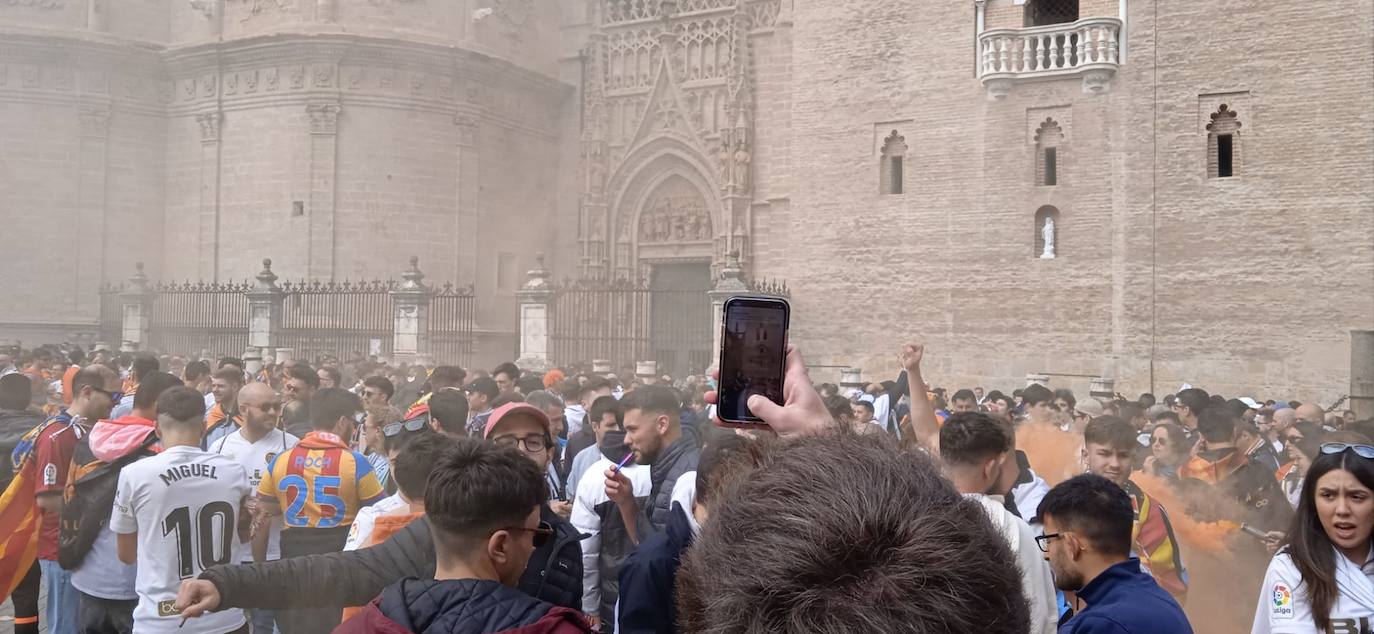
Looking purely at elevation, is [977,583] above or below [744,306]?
below

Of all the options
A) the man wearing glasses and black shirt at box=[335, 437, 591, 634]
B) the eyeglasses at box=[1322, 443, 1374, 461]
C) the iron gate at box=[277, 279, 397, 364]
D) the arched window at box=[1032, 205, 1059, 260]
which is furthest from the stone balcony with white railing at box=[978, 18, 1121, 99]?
the man wearing glasses and black shirt at box=[335, 437, 591, 634]

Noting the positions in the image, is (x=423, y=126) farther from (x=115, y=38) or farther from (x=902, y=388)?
(x=902, y=388)

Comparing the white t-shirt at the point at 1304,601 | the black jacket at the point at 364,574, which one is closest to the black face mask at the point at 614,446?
the black jacket at the point at 364,574

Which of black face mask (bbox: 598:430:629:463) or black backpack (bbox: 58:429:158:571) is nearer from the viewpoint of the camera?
black backpack (bbox: 58:429:158:571)

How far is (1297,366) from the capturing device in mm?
16156

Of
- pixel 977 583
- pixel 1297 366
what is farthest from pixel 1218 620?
pixel 1297 366

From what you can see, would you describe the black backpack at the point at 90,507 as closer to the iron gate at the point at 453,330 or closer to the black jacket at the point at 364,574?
the black jacket at the point at 364,574

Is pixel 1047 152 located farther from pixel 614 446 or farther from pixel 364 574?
pixel 364 574

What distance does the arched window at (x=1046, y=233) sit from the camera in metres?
18.2

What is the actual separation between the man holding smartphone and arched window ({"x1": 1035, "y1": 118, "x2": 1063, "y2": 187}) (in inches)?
589

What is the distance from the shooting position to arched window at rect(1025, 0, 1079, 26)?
62.4ft

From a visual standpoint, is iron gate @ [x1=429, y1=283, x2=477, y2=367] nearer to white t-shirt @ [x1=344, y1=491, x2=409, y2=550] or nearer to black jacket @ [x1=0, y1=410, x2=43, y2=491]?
black jacket @ [x1=0, y1=410, x2=43, y2=491]

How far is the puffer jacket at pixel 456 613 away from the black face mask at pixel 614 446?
10.7 ft

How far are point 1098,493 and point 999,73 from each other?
1617 cm
